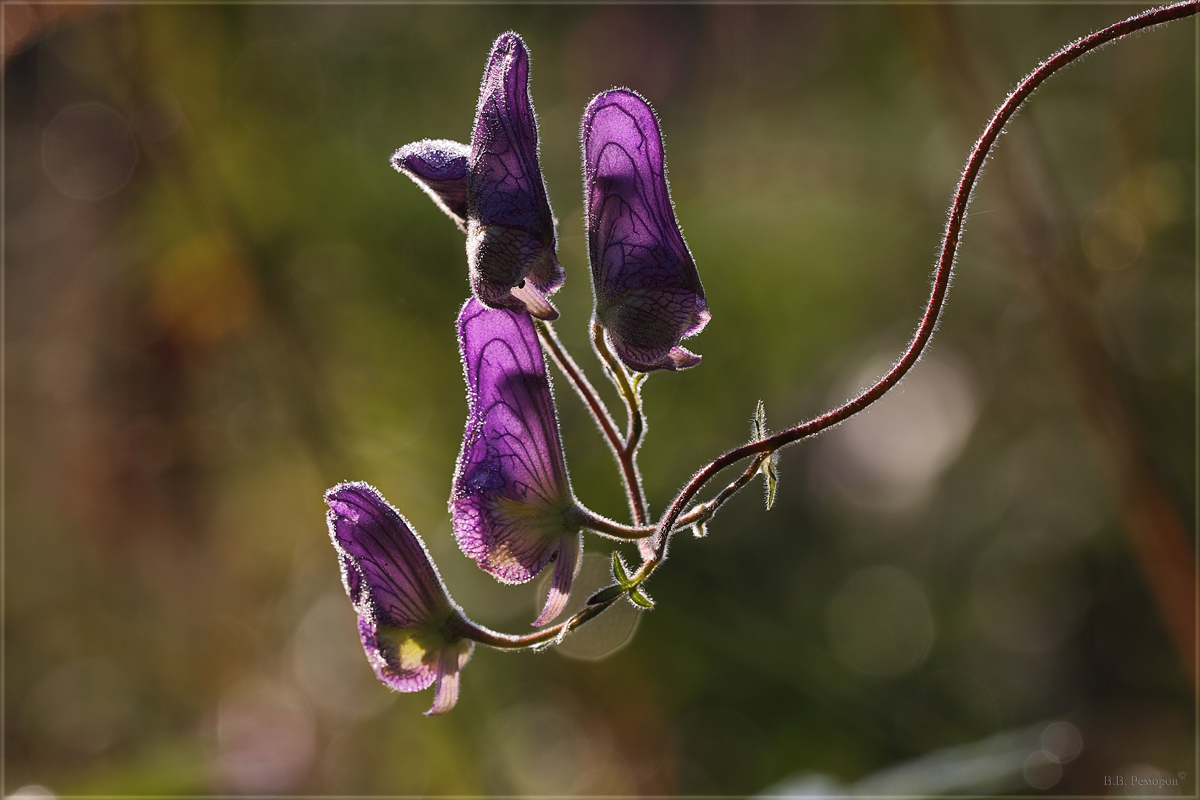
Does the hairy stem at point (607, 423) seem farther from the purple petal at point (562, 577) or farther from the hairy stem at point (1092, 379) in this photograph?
the hairy stem at point (1092, 379)

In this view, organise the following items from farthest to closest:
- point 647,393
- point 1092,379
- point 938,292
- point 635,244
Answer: point 647,393, point 1092,379, point 635,244, point 938,292

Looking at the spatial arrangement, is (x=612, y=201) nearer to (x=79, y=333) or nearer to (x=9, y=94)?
(x=79, y=333)

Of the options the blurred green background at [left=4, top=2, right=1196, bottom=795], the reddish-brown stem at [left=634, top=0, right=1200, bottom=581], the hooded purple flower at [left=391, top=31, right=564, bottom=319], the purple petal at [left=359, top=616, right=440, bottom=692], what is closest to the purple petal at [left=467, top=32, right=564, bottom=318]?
the hooded purple flower at [left=391, top=31, right=564, bottom=319]

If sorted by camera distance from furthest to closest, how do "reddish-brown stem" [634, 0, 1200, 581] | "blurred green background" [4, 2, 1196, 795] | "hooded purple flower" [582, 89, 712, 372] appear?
"blurred green background" [4, 2, 1196, 795]
"hooded purple flower" [582, 89, 712, 372]
"reddish-brown stem" [634, 0, 1200, 581]

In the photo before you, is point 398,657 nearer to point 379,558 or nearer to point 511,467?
point 379,558

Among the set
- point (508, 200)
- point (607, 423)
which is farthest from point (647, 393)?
point (508, 200)

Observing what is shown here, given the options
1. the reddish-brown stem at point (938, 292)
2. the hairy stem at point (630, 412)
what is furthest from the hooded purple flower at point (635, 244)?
the reddish-brown stem at point (938, 292)

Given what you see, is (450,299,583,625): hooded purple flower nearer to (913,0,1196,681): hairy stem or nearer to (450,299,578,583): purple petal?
(450,299,578,583): purple petal
